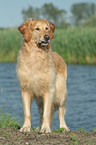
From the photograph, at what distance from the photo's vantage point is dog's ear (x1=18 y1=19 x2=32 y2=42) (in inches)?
208

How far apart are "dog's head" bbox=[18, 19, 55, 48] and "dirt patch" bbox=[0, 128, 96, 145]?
1490 millimetres

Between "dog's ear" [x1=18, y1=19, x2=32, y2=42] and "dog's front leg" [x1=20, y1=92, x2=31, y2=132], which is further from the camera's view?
"dog's front leg" [x1=20, y1=92, x2=31, y2=132]

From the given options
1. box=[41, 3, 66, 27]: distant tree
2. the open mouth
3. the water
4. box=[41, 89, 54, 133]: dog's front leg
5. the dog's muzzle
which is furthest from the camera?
box=[41, 3, 66, 27]: distant tree

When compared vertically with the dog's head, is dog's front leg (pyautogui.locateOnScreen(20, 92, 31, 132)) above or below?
below

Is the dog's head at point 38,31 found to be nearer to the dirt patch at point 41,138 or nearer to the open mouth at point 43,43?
the open mouth at point 43,43

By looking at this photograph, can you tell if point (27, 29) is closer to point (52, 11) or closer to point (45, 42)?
point (45, 42)

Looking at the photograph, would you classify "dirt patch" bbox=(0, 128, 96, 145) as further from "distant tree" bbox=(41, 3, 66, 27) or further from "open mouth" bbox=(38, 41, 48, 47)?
"distant tree" bbox=(41, 3, 66, 27)

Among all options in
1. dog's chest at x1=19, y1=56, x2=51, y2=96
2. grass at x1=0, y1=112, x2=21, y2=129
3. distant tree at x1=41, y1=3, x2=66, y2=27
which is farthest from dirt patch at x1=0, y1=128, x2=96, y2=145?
distant tree at x1=41, y1=3, x2=66, y2=27

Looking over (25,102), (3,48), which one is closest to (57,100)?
(25,102)

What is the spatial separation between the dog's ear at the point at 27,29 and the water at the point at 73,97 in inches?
54.7

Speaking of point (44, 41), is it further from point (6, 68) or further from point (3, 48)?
point (3, 48)

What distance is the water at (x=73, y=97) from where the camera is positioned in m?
8.13

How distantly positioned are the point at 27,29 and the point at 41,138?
1848 mm

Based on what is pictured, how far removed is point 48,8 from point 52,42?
7660cm
